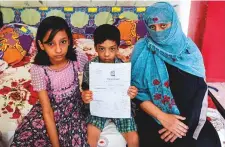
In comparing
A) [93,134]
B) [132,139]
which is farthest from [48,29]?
[132,139]

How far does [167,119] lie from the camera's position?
1.41m

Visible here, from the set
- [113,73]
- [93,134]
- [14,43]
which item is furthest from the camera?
[14,43]

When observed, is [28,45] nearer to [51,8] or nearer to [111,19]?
[51,8]

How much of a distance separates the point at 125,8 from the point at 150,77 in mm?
1587

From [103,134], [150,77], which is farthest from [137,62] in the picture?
[103,134]

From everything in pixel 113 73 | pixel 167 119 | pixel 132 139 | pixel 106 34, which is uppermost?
pixel 106 34

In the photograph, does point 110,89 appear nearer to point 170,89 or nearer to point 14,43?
point 170,89

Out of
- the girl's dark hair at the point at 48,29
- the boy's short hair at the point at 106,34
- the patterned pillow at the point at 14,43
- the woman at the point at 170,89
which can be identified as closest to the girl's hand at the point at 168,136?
the woman at the point at 170,89

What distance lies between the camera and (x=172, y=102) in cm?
144

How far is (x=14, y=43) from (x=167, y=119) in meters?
1.63

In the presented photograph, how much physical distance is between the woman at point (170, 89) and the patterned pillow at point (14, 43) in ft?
4.23

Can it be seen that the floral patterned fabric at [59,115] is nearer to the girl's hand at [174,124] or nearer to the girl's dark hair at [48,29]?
the girl's dark hair at [48,29]

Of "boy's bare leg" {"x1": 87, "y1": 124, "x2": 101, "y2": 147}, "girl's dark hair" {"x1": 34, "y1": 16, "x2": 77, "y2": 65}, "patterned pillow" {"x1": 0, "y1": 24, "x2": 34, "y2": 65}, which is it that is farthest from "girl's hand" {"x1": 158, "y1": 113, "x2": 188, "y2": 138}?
"patterned pillow" {"x1": 0, "y1": 24, "x2": 34, "y2": 65}

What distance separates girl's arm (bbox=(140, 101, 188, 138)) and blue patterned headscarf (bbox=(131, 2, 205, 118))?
0.04 meters
